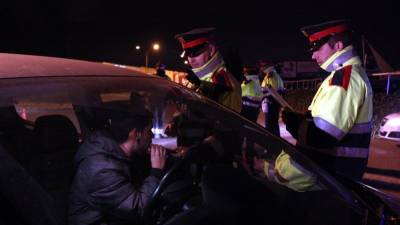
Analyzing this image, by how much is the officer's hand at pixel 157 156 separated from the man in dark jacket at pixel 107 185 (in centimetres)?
12

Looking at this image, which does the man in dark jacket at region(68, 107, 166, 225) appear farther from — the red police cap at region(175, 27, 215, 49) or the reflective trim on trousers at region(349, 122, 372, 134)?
the red police cap at region(175, 27, 215, 49)

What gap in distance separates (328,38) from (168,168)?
1.54 metres

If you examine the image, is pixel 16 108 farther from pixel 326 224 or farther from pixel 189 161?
pixel 326 224

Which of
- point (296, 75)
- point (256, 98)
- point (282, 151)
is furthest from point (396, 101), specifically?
point (296, 75)

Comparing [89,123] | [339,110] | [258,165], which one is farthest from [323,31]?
[89,123]

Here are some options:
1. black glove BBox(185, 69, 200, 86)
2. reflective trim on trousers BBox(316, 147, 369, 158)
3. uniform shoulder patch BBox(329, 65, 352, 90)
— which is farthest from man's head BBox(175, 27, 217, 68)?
reflective trim on trousers BBox(316, 147, 369, 158)

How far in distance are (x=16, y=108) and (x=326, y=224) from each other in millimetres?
1432

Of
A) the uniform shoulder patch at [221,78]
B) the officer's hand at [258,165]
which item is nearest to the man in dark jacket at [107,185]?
the officer's hand at [258,165]

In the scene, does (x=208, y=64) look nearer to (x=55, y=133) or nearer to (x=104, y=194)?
(x=55, y=133)

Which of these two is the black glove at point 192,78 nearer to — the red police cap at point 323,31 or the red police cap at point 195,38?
the red police cap at point 195,38

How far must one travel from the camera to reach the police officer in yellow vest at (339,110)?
2848 millimetres

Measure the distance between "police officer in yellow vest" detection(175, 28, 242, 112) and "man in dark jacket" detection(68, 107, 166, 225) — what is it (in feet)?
6.12

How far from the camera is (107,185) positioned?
80.7 inches

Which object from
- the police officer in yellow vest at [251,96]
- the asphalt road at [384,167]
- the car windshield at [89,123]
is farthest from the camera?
the police officer in yellow vest at [251,96]
